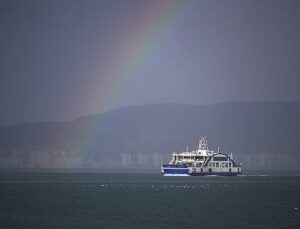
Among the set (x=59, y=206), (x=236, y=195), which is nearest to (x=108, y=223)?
(x=59, y=206)

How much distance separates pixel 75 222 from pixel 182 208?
81.6 ft

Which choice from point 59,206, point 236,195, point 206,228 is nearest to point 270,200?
point 236,195

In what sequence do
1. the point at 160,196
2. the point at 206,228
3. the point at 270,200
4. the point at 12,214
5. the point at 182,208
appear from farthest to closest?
the point at 160,196
the point at 270,200
the point at 182,208
the point at 12,214
the point at 206,228

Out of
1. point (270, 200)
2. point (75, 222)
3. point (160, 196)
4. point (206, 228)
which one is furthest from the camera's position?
point (160, 196)

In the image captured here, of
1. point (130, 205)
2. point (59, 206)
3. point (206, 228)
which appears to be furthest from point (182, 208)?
point (206, 228)

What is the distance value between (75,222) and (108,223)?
4.28m

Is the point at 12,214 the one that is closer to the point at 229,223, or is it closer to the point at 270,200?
the point at 229,223

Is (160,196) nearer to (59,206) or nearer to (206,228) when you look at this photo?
(59,206)

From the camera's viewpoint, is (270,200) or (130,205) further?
(270,200)

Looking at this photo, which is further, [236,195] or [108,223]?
[236,195]

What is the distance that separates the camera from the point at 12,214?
10844 centimetres

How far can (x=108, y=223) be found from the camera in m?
96.3

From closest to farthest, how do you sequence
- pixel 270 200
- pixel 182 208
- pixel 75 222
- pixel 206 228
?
pixel 206 228
pixel 75 222
pixel 182 208
pixel 270 200

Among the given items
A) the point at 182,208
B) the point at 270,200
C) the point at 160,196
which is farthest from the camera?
the point at 160,196
